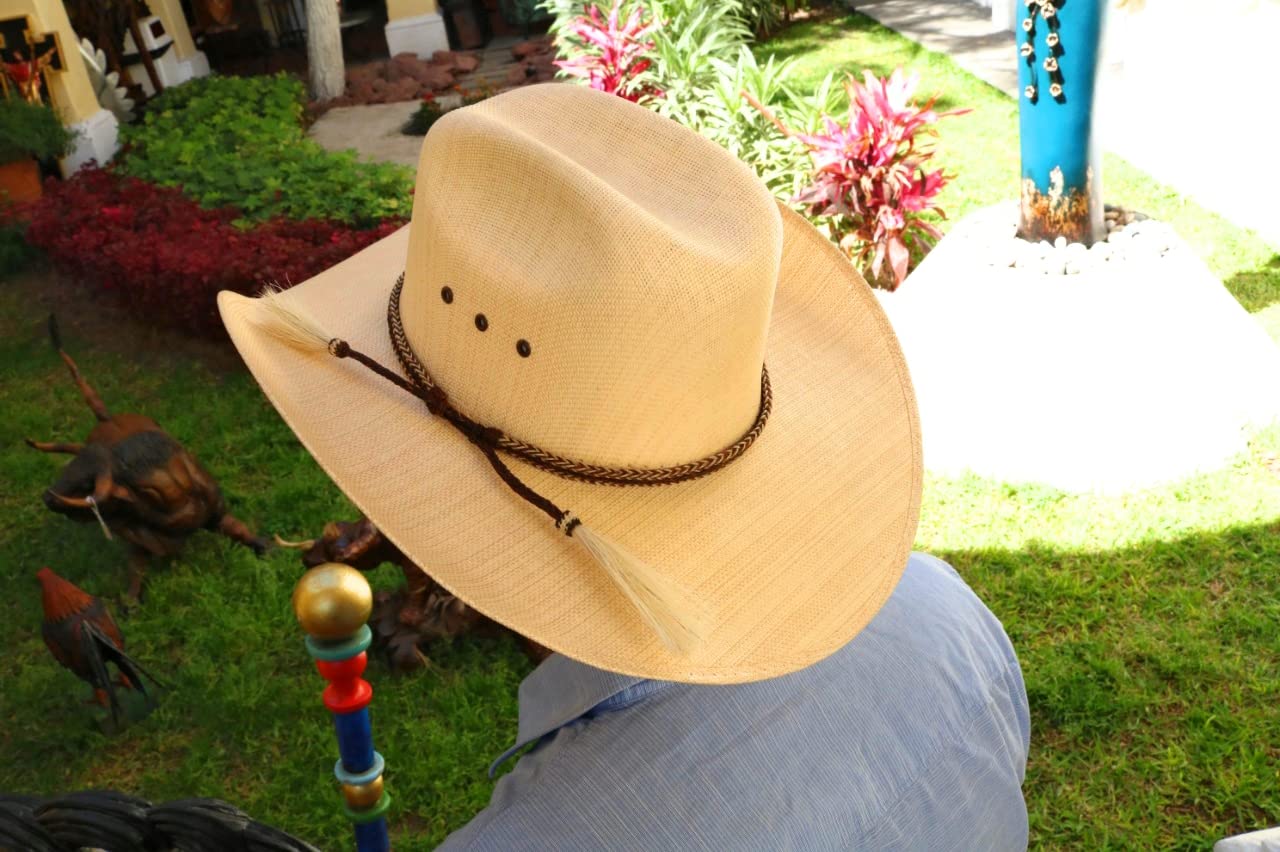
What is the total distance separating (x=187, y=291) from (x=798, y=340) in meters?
3.86

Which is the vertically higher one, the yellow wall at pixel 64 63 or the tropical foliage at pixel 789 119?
the yellow wall at pixel 64 63

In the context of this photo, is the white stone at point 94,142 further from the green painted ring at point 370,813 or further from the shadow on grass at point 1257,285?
the green painted ring at point 370,813

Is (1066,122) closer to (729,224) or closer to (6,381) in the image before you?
(729,224)

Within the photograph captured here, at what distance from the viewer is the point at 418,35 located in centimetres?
1002

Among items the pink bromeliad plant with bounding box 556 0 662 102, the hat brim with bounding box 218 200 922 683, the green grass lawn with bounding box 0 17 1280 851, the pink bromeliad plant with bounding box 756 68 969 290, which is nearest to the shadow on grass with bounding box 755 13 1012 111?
the pink bromeliad plant with bounding box 556 0 662 102

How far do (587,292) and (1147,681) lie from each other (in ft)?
7.45

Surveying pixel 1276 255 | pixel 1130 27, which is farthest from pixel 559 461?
pixel 1130 27

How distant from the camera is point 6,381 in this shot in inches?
203

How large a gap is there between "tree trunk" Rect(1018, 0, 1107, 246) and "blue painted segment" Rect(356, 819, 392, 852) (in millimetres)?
3225

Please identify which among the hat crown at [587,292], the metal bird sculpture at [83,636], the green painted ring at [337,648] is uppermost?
the hat crown at [587,292]

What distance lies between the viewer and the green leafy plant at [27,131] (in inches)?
249

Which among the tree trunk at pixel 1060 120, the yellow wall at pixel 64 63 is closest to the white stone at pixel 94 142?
the yellow wall at pixel 64 63

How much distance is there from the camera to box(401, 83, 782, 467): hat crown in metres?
1.34

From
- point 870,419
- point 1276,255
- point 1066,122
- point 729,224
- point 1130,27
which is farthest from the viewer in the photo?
point 1130,27
